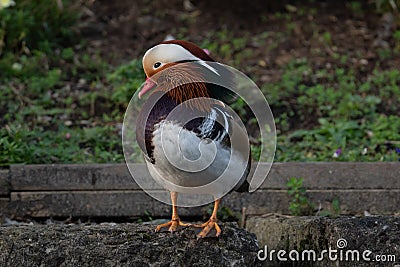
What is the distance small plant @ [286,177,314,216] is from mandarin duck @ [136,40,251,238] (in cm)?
121

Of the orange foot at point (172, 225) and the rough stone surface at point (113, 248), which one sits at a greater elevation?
the rough stone surface at point (113, 248)

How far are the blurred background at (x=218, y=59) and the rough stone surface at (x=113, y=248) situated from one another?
1.80 metres

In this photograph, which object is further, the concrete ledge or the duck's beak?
the concrete ledge

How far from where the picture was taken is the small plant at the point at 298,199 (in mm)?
4438

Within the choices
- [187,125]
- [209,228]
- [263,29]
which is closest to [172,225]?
[209,228]

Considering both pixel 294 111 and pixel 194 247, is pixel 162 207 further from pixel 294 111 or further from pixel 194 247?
pixel 294 111

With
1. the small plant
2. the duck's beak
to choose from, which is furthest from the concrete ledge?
the duck's beak

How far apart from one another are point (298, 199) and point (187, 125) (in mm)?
1653

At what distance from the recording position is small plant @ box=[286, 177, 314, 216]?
444 centimetres

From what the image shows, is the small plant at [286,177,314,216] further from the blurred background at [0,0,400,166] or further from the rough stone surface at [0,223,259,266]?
the rough stone surface at [0,223,259,266]

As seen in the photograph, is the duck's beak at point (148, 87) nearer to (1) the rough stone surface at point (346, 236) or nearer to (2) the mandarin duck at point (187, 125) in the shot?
(2) the mandarin duck at point (187, 125)

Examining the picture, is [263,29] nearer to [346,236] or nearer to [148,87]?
[148,87]

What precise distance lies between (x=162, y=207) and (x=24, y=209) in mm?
916

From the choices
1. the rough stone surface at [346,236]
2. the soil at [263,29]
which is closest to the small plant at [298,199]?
the rough stone surface at [346,236]
